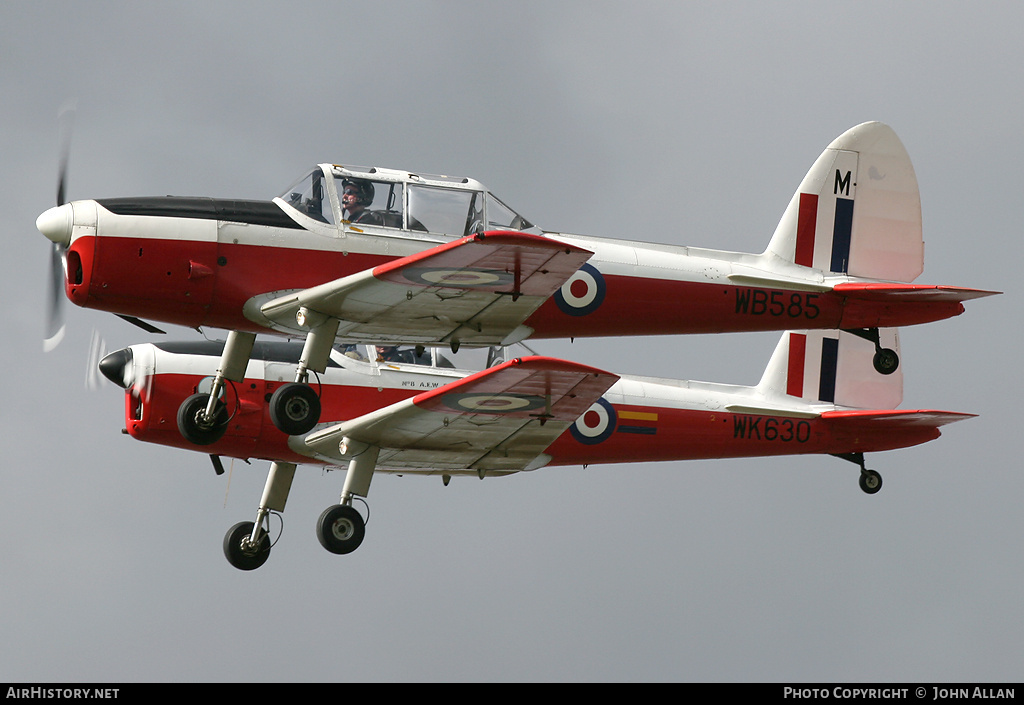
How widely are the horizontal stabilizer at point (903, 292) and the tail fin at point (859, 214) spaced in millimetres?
1062

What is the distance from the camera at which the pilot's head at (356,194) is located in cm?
1638

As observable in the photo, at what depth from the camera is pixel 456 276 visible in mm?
15398

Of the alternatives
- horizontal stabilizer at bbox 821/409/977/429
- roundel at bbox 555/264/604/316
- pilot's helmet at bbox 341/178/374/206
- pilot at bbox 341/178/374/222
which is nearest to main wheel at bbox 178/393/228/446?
pilot at bbox 341/178/374/222

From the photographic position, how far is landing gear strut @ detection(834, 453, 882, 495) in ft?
72.2

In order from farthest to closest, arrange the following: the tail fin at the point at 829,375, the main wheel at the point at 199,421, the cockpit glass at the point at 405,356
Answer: the tail fin at the point at 829,375
the cockpit glass at the point at 405,356
the main wheel at the point at 199,421

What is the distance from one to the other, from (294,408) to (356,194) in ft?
7.41

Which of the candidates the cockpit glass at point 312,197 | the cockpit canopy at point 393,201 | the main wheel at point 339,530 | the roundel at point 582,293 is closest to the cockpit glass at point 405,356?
the roundel at point 582,293

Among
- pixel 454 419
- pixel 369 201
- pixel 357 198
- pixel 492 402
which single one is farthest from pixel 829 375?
pixel 357 198

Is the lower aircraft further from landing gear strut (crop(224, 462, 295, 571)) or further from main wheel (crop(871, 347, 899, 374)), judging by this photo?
main wheel (crop(871, 347, 899, 374))

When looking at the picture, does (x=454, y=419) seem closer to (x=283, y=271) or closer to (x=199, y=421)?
(x=199, y=421)

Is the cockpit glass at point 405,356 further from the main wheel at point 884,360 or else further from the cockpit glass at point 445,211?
the main wheel at point 884,360

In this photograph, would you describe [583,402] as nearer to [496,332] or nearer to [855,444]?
[496,332]

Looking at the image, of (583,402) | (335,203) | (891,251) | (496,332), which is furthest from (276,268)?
(891,251)

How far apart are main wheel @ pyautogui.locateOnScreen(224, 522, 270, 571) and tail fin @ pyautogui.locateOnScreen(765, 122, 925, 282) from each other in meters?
6.94
